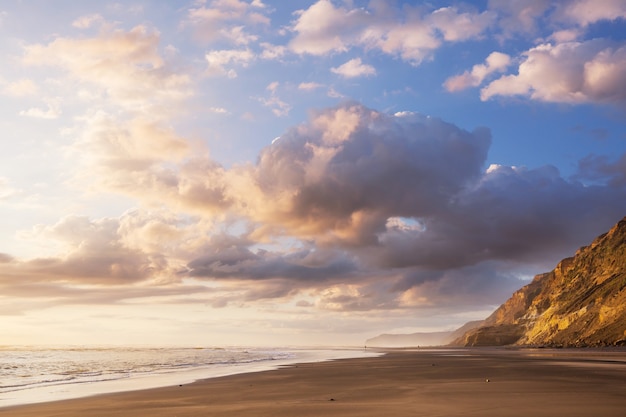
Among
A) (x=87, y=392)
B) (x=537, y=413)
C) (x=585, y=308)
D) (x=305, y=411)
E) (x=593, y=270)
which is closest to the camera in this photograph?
(x=537, y=413)

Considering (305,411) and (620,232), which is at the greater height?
(620,232)

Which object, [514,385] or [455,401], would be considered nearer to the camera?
[455,401]

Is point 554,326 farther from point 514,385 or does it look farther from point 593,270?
point 514,385

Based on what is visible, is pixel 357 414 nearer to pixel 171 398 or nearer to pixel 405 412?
pixel 405 412

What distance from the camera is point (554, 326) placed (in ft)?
561

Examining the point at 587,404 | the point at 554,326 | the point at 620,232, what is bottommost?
the point at 554,326

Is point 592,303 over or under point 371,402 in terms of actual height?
under

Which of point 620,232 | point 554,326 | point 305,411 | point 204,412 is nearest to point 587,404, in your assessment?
point 305,411

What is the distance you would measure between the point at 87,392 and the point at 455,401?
66.5 feet

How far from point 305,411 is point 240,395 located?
26.5 ft

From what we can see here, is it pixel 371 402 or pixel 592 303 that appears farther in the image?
pixel 592 303

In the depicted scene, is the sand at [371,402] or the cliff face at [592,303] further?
the cliff face at [592,303]

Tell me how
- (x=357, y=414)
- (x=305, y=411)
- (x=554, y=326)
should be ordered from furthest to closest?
1. (x=554, y=326)
2. (x=305, y=411)
3. (x=357, y=414)

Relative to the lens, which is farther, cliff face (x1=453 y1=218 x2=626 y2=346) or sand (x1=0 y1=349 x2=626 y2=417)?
cliff face (x1=453 y1=218 x2=626 y2=346)
